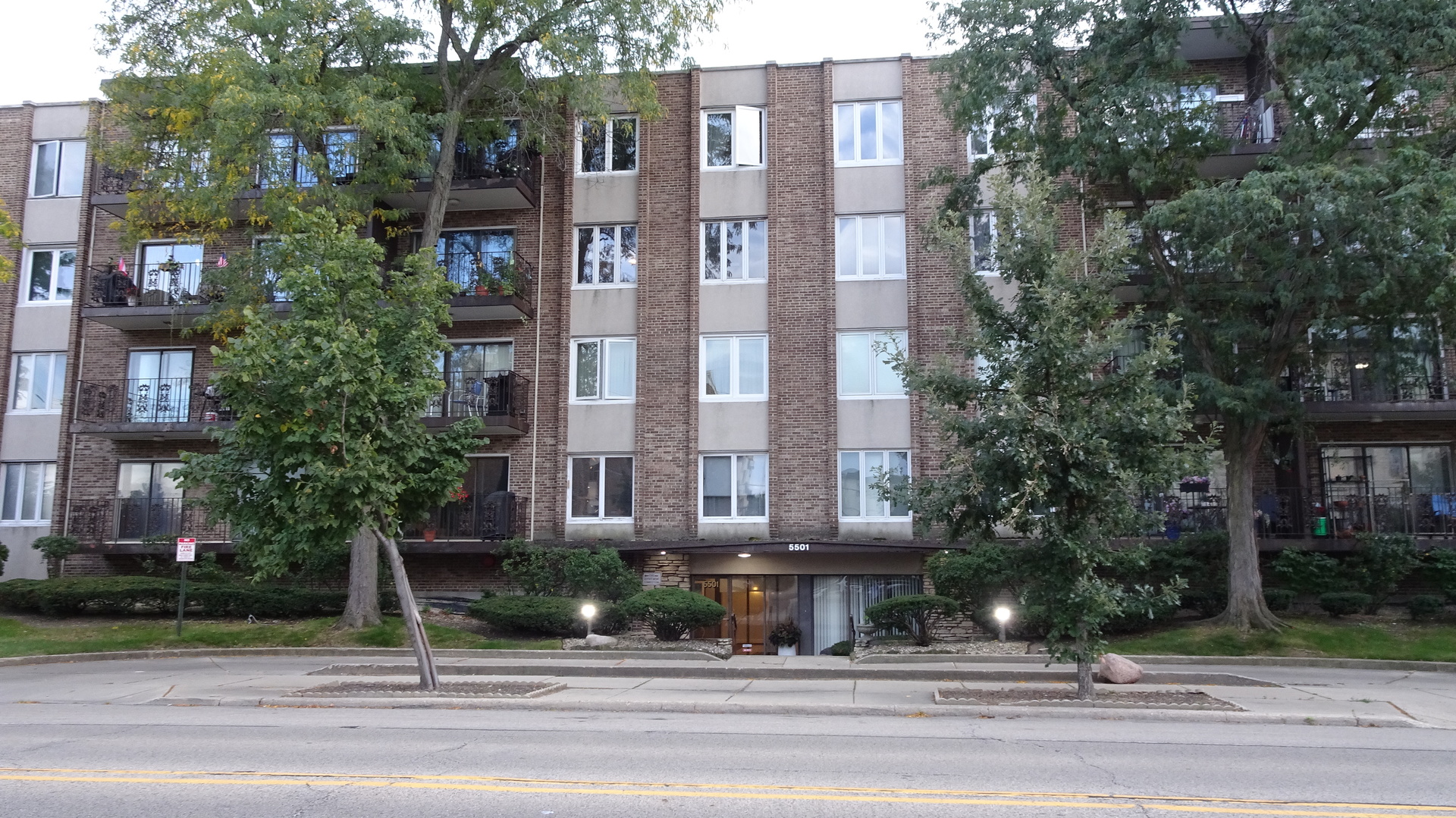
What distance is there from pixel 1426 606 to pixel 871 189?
562 inches

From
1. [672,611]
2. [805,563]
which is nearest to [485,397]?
[672,611]

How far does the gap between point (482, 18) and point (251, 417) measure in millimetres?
11357

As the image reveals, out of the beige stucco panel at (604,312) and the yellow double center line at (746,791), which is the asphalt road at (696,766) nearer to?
the yellow double center line at (746,791)

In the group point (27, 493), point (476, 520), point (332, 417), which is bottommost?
point (476, 520)

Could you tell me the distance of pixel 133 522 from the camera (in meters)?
25.8

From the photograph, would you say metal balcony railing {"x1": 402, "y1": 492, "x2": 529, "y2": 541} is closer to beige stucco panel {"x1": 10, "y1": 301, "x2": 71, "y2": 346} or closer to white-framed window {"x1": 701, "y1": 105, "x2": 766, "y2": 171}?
white-framed window {"x1": 701, "y1": 105, "x2": 766, "y2": 171}

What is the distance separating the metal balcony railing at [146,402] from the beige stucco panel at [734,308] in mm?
11744

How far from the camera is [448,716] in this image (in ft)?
41.3

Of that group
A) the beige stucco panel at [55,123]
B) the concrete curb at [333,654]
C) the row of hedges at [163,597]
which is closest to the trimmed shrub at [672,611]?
the concrete curb at [333,654]

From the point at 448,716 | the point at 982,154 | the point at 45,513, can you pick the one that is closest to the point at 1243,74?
the point at 982,154

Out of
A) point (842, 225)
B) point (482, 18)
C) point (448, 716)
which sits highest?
point (482, 18)

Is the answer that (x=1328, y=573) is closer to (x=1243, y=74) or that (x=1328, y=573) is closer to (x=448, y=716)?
(x=1243, y=74)

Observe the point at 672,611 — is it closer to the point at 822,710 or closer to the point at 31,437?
the point at 822,710

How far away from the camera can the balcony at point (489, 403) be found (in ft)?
79.1
